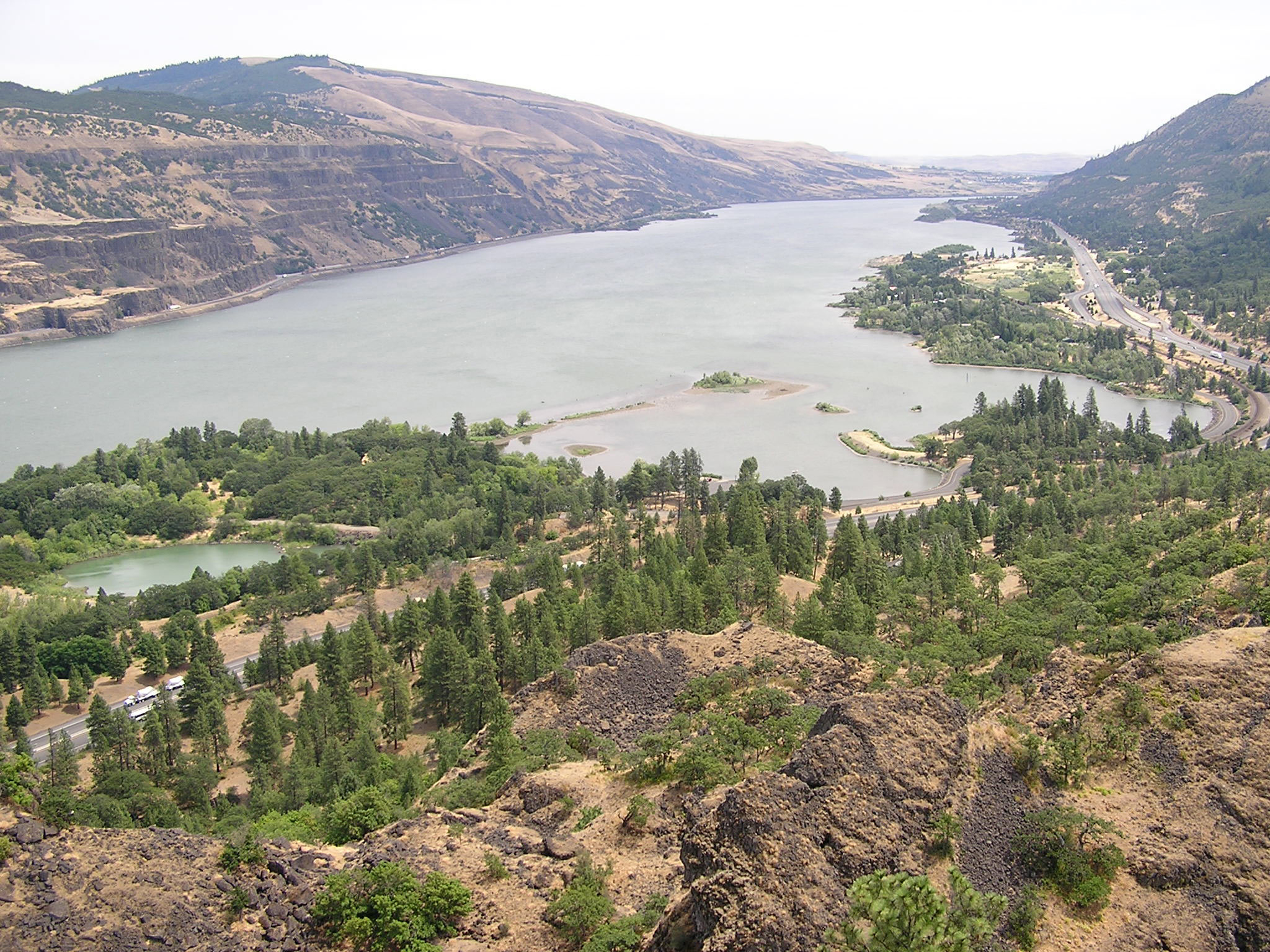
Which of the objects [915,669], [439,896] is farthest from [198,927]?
[915,669]

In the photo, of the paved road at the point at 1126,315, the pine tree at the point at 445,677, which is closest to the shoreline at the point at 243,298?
the pine tree at the point at 445,677

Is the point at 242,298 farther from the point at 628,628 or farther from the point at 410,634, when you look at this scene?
the point at 628,628

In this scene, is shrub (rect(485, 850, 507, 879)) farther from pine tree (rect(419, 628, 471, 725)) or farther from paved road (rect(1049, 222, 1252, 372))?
paved road (rect(1049, 222, 1252, 372))

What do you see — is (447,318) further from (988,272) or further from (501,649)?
(501,649)

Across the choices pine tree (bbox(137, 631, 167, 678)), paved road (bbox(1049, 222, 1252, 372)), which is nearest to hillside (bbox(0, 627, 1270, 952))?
pine tree (bbox(137, 631, 167, 678))

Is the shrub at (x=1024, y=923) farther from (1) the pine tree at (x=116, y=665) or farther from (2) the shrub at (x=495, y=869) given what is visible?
(1) the pine tree at (x=116, y=665)

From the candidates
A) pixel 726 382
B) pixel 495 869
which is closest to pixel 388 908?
pixel 495 869
